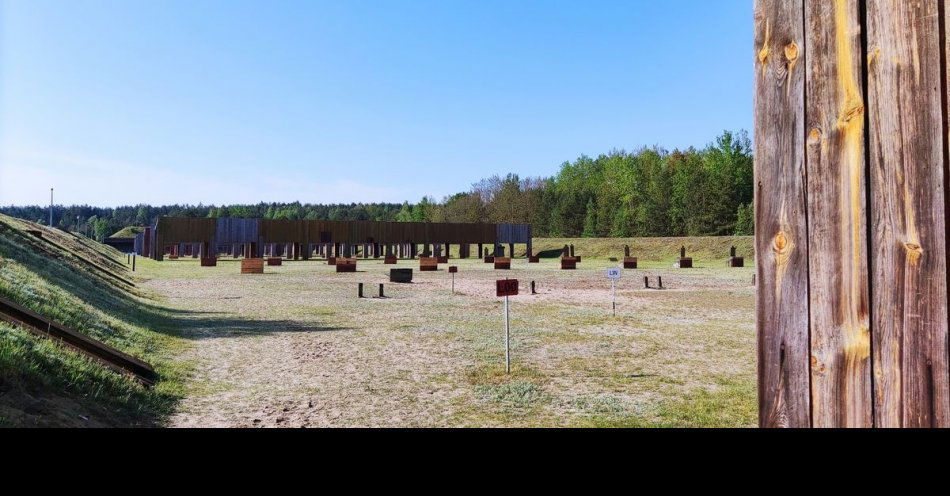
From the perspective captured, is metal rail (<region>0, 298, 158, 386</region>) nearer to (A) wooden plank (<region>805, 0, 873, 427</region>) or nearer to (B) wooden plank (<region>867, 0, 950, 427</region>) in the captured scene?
(A) wooden plank (<region>805, 0, 873, 427</region>)

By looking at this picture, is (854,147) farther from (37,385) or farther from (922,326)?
(37,385)

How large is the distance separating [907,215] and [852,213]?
146mm

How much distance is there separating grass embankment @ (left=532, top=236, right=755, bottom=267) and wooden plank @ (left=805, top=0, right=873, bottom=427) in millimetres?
55146

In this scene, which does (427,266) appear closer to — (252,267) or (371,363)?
(252,267)

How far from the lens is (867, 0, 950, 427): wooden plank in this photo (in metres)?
1.73

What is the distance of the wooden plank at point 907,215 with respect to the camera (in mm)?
1726

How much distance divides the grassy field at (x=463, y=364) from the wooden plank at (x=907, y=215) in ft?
14.5

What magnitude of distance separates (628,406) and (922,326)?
5.45 m

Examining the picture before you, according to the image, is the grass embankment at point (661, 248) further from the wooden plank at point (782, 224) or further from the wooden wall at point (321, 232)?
the wooden plank at point (782, 224)

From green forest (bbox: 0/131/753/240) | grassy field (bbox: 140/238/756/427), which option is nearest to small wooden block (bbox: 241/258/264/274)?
grassy field (bbox: 140/238/756/427)

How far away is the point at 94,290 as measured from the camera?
47.9 ft

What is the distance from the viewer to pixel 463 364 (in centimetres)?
927

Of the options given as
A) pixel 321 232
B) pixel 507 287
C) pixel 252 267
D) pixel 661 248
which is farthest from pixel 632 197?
pixel 507 287
